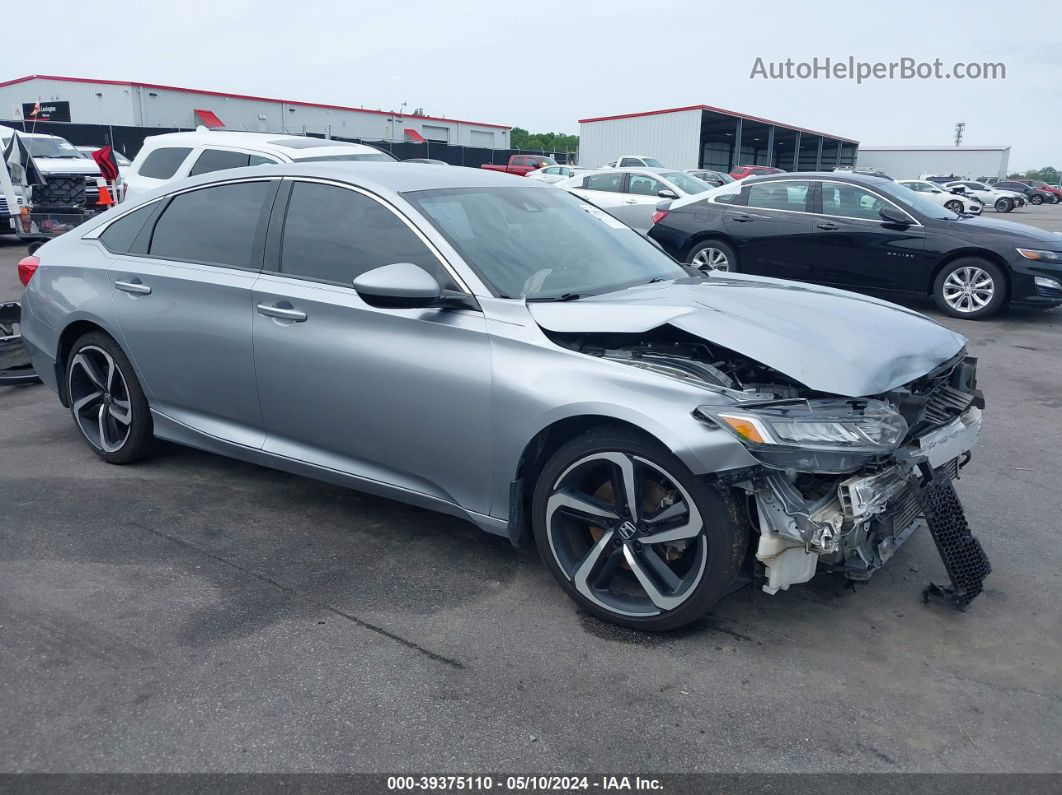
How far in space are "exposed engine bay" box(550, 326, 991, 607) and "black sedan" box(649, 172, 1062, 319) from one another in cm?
643

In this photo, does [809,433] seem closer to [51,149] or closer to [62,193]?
[62,193]

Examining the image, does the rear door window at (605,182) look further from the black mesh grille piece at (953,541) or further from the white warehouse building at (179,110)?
the white warehouse building at (179,110)

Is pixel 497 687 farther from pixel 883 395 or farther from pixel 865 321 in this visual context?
pixel 865 321

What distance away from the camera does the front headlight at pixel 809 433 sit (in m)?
2.77

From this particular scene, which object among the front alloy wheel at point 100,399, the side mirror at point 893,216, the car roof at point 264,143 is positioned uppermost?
the car roof at point 264,143

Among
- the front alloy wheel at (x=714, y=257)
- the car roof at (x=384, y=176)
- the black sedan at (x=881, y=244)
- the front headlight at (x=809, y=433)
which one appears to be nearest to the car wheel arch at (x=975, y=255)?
the black sedan at (x=881, y=244)

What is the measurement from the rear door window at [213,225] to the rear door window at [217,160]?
5.41 metres

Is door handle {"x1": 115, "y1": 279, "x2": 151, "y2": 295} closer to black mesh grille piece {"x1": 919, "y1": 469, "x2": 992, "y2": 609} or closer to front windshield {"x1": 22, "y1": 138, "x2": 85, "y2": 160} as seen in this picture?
black mesh grille piece {"x1": 919, "y1": 469, "x2": 992, "y2": 609}

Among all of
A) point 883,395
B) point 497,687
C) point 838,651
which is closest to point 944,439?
point 883,395

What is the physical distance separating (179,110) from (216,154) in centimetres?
3551

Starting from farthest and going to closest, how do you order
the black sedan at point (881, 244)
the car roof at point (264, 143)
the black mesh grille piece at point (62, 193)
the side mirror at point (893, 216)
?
1. the black mesh grille piece at point (62, 193)
2. the side mirror at point (893, 216)
3. the car roof at point (264, 143)
4. the black sedan at point (881, 244)

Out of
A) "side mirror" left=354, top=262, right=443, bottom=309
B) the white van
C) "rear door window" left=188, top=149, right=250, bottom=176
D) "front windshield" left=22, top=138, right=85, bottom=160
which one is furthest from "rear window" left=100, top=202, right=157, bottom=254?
"front windshield" left=22, top=138, right=85, bottom=160

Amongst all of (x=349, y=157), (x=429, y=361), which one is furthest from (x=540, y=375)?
(x=349, y=157)

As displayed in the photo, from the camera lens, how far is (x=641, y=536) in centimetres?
308
